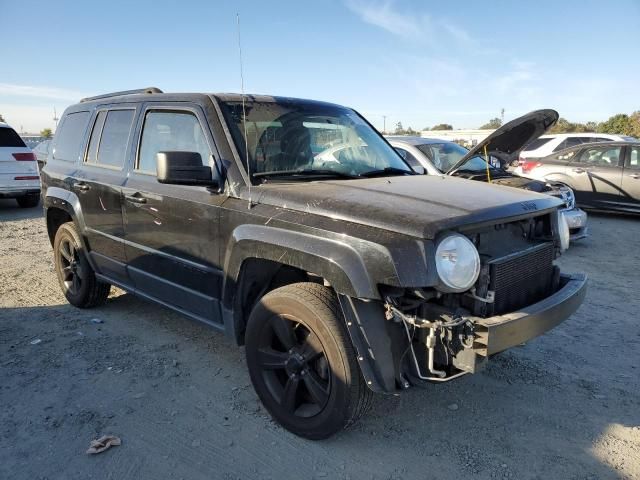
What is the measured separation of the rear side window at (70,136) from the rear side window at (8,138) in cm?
700

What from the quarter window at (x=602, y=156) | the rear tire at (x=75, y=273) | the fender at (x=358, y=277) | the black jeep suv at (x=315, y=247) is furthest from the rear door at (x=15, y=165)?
the quarter window at (x=602, y=156)

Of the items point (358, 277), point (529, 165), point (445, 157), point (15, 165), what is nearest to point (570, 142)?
point (529, 165)

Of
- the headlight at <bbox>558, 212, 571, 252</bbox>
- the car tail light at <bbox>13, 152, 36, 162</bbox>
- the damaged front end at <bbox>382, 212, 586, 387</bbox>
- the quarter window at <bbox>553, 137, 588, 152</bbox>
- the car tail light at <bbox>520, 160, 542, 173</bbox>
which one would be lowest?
the damaged front end at <bbox>382, 212, 586, 387</bbox>

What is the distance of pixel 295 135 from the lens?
140 inches

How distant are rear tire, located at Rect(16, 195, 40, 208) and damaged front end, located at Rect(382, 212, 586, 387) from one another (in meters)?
11.8

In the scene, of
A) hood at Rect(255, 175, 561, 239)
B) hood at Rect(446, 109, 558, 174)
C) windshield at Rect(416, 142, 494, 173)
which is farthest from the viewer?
windshield at Rect(416, 142, 494, 173)

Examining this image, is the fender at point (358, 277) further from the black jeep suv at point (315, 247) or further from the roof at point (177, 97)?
the roof at point (177, 97)

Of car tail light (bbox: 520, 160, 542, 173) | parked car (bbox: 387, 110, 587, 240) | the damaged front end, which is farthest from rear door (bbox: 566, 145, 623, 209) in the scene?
the damaged front end

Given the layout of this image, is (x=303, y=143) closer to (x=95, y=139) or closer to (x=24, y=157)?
(x=95, y=139)

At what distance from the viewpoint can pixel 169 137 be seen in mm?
3711

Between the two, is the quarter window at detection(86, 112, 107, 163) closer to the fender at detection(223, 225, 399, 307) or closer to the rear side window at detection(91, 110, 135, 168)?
the rear side window at detection(91, 110, 135, 168)

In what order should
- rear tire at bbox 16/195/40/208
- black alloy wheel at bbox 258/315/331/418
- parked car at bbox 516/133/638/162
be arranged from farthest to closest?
1. parked car at bbox 516/133/638/162
2. rear tire at bbox 16/195/40/208
3. black alloy wheel at bbox 258/315/331/418

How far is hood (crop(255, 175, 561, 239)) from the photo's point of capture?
97.0 inches

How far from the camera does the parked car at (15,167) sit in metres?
10.9
